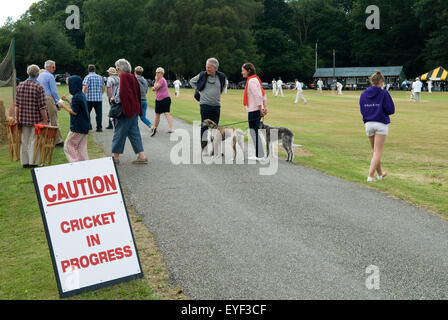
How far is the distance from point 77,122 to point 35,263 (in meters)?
5.06

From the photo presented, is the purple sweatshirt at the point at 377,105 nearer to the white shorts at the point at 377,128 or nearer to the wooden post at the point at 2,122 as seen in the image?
the white shorts at the point at 377,128

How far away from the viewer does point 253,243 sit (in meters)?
5.91

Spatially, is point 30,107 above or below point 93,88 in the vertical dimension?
below

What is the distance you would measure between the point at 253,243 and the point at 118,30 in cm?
7956

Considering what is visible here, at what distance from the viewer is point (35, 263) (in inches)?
211

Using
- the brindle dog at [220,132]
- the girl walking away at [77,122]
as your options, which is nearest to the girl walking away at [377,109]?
the brindle dog at [220,132]

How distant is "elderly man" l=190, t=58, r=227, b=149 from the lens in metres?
11.6

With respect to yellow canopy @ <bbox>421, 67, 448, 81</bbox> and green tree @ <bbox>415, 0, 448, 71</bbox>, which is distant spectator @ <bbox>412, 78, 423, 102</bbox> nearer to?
yellow canopy @ <bbox>421, 67, 448, 81</bbox>

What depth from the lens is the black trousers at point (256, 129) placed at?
11.2 meters

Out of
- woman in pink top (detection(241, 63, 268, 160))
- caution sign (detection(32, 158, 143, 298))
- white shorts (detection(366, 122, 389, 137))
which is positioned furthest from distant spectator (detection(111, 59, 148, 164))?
caution sign (detection(32, 158, 143, 298))

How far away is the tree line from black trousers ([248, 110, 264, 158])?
6695 centimetres

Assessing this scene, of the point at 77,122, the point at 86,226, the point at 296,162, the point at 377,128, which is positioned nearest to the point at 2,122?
the point at 77,122

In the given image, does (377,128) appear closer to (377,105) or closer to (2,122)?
(377,105)

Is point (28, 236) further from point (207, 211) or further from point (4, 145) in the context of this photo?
point (4, 145)
